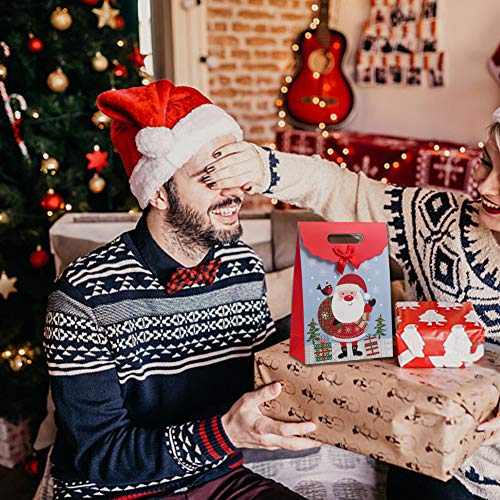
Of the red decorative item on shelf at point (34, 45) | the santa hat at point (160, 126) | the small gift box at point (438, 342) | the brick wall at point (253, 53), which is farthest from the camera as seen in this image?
the brick wall at point (253, 53)

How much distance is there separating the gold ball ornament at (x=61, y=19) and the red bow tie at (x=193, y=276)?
162 centimetres

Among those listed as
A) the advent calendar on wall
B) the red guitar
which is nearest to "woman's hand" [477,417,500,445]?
the advent calendar on wall

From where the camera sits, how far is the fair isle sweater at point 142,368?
126 centimetres

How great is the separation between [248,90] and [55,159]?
2.26 metres

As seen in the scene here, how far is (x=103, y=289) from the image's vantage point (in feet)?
4.37

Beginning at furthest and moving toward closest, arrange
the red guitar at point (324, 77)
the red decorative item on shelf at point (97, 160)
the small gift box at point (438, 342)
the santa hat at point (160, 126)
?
the red guitar at point (324, 77) → the red decorative item on shelf at point (97, 160) → the santa hat at point (160, 126) → the small gift box at point (438, 342)

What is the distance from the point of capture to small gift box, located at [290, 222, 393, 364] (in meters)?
1.14

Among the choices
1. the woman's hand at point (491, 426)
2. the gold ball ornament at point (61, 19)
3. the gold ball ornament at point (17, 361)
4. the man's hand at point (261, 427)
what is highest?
the gold ball ornament at point (61, 19)

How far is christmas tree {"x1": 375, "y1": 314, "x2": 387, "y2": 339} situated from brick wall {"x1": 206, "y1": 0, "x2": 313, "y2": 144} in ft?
11.7

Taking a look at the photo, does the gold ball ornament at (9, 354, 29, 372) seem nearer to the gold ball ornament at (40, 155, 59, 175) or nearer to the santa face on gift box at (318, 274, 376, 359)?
the gold ball ornament at (40, 155, 59, 175)

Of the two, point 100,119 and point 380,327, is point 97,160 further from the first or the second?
point 380,327

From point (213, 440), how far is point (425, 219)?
2.24ft

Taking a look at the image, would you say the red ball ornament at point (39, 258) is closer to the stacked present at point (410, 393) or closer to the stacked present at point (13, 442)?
the stacked present at point (13, 442)

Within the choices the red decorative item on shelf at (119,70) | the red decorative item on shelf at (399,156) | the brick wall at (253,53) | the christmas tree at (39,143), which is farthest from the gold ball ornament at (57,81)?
the brick wall at (253,53)
